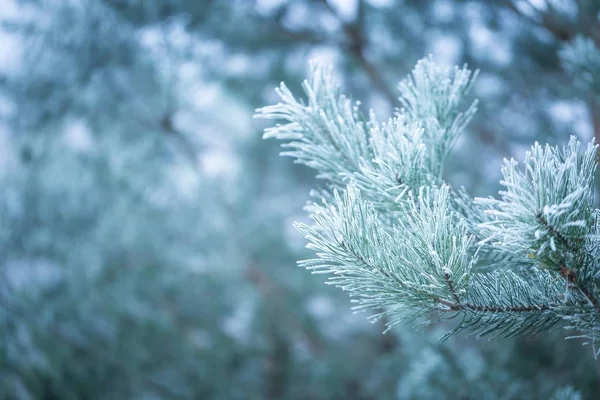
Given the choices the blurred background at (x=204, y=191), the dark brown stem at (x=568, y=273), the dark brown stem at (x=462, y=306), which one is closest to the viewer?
the dark brown stem at (x=568, y=273)

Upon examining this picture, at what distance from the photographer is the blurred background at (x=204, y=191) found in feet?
7.33

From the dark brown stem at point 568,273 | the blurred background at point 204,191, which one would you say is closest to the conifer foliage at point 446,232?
the dark brown stem at point 568,273

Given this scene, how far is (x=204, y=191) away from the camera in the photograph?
4219 mm

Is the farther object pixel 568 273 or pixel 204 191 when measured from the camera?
pixel 204 191

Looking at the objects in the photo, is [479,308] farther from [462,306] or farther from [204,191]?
[204,191]

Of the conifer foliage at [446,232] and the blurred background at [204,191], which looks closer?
the conifer foliage at [446,232]

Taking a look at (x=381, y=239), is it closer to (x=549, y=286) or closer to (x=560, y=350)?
(x=549, y=286)

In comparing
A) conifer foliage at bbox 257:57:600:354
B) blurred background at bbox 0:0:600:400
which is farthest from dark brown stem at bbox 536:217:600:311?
blurred background at bbox 0:0:600:400

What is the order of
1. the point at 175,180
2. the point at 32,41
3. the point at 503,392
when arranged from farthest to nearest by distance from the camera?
the point at 175,180
the point at 32,41
the point at 503,392

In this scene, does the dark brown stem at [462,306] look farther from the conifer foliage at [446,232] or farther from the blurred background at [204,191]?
the blurred background at [204,191]

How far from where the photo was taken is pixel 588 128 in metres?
2.26

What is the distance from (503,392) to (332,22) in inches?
79.5

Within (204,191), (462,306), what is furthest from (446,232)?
(204,191)

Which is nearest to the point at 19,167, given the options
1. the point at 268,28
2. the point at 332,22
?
the point at 268,28
